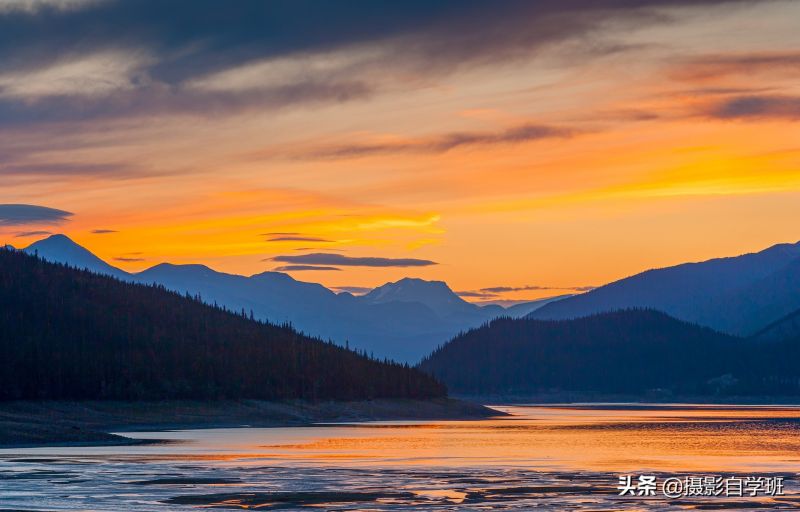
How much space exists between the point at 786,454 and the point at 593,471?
2762 centimetres

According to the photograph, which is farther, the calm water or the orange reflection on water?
the orange reflection on water

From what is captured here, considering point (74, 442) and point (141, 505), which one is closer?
point (141, 505)

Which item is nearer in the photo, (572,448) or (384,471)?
(384,471)

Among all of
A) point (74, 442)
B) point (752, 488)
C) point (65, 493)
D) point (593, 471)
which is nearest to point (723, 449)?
point (593, 471)

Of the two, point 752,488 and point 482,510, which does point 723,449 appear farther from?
point 482,510

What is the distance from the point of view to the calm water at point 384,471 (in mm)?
69250

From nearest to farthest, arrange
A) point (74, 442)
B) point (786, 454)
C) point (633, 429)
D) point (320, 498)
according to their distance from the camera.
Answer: point (320, 498) → point (786, 454) → point (74, 442) → point (633, 429)

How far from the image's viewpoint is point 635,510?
6525cm

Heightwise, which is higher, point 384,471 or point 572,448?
point 572,448

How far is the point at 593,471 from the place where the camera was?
91.1 meters

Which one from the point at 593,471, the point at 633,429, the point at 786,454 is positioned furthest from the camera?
the point at 633,429

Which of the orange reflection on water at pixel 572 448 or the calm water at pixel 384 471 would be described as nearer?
the calm water at pixel 384 471

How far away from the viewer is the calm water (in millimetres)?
69250

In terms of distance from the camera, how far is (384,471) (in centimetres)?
9038
